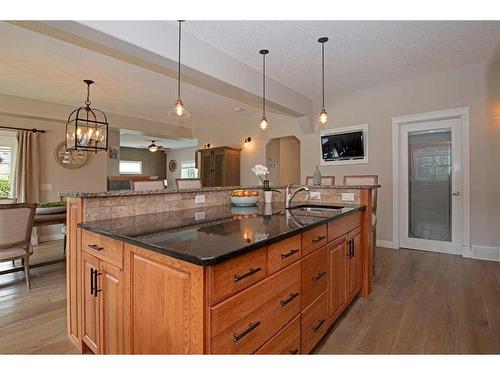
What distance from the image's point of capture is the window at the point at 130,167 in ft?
35.3

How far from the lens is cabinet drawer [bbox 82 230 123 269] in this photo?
133 centimetres

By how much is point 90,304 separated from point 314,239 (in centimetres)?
139

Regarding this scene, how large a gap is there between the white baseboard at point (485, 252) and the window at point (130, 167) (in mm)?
10801

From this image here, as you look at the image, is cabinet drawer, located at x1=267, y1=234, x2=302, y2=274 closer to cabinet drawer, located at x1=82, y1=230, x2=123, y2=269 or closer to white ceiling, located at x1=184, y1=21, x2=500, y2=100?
cabinet drawer, located at x1=82, y1=230, x2=123, y2=269

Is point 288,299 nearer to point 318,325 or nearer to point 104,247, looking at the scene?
point 318,325

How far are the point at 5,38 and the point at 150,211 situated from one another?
2639 millimetres

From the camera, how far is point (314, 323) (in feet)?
5.38

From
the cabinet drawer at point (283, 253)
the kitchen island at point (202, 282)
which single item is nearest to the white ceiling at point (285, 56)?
the kitchen island at point (202, 282)

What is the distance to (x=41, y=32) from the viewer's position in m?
2.52

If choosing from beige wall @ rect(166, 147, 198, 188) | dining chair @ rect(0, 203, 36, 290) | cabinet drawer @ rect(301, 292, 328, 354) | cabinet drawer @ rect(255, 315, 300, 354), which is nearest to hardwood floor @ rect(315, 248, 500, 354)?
cabinet drawer @ rect(301, 292, 328, 354)

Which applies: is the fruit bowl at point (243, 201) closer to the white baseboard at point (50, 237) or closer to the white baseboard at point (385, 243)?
the white baseboard at point (385, 243)

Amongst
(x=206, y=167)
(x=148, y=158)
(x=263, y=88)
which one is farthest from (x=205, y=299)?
(x=148, y=158)
